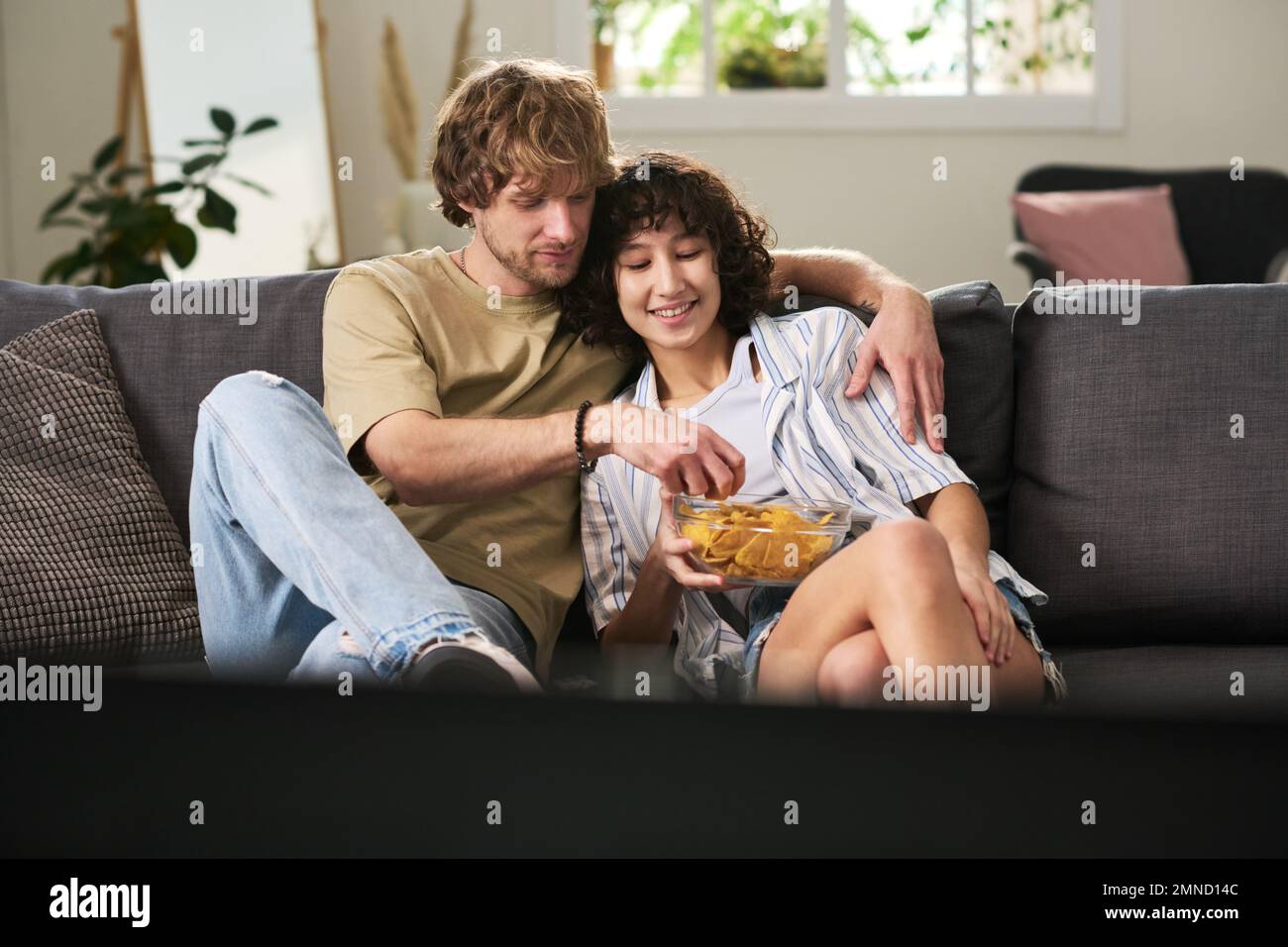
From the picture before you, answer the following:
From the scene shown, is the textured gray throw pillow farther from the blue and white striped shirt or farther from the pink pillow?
the pink pillow

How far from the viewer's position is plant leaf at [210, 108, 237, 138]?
4090 millimetres

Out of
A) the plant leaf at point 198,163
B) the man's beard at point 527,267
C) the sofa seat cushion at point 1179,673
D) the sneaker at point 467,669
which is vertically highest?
the plant leaf at point 198,163

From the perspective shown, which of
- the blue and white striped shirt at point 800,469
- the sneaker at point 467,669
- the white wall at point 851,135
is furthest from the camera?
the white wall at point 851,135

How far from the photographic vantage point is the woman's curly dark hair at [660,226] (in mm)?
1763

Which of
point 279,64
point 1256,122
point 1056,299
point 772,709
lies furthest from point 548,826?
point 1256,122

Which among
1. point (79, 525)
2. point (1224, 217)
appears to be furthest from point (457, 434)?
point (1224, 217)

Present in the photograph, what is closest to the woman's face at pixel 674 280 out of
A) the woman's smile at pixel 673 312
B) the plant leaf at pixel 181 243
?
the woman's smile at pixel 673 312

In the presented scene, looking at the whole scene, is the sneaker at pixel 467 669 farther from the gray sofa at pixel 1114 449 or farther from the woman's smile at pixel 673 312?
the woman's smile at pixel 673 312

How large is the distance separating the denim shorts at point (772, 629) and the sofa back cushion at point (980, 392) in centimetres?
29

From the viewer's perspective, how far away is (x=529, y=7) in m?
5.01

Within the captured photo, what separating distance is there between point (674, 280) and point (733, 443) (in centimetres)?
22

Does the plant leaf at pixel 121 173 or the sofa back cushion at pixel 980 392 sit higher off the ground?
the plant leaf at pixel 121 173

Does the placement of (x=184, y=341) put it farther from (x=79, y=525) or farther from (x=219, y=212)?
(x=219, y=212)
